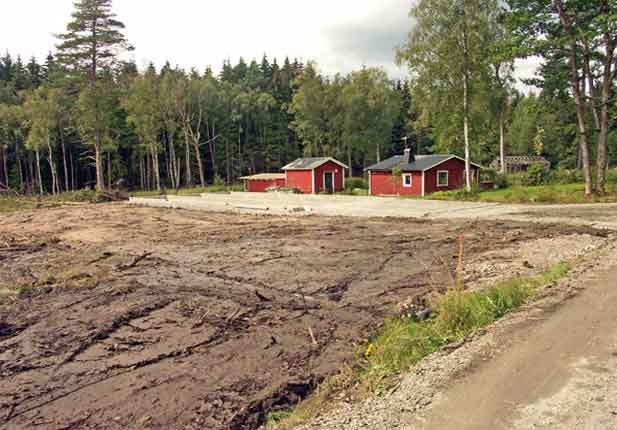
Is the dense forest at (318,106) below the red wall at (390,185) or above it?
above

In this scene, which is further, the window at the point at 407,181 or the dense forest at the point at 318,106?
the window at the point at 407,181

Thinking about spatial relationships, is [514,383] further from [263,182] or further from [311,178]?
[263,182]

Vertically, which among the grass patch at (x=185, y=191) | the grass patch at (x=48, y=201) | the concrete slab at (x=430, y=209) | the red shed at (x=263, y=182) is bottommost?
the concrete slab at (x=430, y=209)

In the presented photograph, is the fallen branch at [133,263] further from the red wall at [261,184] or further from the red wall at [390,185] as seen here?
the red wall at [261,184]

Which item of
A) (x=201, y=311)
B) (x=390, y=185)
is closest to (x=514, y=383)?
(x=201, y=311)

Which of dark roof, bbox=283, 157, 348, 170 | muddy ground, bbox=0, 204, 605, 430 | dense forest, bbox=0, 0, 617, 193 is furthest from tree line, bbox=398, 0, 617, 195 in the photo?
muddy ground, bbox=0, 204, 605, 430

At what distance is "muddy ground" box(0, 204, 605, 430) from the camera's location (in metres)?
4.16

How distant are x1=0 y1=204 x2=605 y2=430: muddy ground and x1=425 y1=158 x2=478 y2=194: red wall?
35.9 ft

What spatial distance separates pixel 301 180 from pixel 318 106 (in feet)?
41.8

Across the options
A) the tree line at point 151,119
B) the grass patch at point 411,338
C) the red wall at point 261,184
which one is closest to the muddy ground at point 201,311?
the grass patch at point 411,338

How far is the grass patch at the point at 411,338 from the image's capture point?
3904 mm

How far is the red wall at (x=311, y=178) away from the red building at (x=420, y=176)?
11.7ft

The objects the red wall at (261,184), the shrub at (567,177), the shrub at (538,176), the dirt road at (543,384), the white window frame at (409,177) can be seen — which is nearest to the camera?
the dirt road at (543,384)

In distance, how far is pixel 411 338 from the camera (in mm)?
4777
